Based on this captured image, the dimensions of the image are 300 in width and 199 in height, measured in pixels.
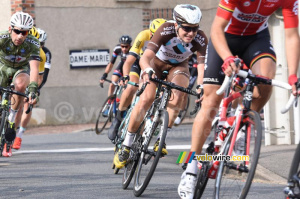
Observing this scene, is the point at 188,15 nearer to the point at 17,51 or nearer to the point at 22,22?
the point at 22,22

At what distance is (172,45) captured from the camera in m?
8.93

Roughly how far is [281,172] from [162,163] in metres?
2.16

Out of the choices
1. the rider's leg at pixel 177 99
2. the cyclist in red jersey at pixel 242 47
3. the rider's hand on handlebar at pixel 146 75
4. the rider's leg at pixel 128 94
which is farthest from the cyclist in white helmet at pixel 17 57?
the cyclist in red jersey at pixel 242 47

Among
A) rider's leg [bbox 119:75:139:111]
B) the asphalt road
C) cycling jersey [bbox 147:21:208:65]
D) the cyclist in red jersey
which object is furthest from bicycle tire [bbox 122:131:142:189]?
rider's leg [bbox 119:75:139:111]

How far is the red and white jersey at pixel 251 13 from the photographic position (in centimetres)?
596

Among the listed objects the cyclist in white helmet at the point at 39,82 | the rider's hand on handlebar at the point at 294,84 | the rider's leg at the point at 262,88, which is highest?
the rider's hand on handlebar at the point at 294,84

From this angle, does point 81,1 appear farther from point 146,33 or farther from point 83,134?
point 146,33

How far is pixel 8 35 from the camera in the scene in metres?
10.4

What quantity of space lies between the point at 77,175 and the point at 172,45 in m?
2.04

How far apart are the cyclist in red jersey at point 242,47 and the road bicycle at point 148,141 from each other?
98cm

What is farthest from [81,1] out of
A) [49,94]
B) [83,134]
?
[83,134]

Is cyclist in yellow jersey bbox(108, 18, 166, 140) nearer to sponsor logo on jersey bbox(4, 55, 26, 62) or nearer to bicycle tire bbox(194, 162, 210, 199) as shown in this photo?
sponsor logo on jersey bbox(4, 55, 26, 62)

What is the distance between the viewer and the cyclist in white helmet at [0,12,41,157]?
10.2 m

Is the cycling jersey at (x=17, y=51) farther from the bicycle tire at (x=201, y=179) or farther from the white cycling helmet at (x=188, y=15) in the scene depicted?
the bicycle tire at (x=201, y=179)
